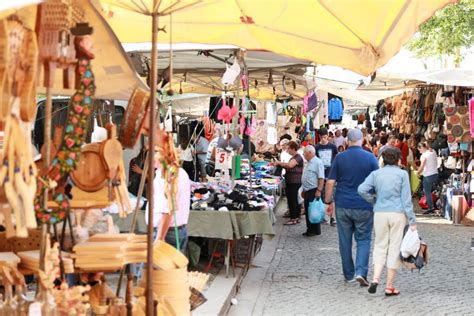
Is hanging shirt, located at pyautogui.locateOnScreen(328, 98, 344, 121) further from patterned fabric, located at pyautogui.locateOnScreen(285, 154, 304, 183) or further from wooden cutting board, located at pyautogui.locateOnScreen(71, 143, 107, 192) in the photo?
wooden cutting board, located at pyautogui.locateOnScreen(71, 143, 107, 192)

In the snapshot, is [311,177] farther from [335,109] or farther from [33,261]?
[335,109]

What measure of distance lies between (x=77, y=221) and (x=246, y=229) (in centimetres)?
672

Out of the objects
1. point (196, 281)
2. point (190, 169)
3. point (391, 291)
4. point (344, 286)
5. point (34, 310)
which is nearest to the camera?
point (34, 310)

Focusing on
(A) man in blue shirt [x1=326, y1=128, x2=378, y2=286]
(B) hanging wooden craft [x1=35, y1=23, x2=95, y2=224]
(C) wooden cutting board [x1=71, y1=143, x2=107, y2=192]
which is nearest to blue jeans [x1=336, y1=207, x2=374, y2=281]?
(A) man in blue shirt [x1=326, y1=128, x2=378, y2=286]

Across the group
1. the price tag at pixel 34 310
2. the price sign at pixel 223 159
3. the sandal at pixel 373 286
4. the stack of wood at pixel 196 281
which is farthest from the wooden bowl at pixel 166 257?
the price sign at pixel 223 159

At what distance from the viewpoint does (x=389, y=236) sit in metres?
10.1

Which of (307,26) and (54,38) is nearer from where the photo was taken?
(54,38)

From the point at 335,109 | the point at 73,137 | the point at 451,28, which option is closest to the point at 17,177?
the point at 73,137

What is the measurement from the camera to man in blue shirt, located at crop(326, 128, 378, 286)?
10.8m

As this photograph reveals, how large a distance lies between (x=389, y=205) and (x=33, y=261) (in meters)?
6.85

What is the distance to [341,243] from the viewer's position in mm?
11008

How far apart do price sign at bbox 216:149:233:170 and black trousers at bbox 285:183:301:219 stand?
4.23 metres

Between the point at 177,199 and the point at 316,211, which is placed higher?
the point at 177,199

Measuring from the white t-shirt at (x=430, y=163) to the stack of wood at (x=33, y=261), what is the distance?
671 inches
